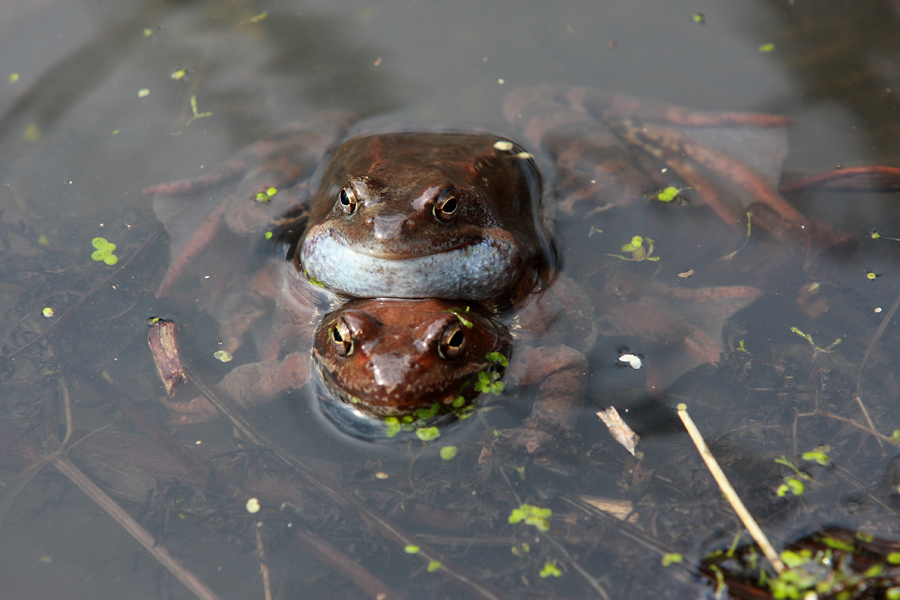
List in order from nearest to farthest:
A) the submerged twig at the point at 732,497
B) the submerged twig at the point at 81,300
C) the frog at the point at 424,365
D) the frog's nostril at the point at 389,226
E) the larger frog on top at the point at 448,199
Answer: the submerged twig at the point at 732,497
the frog at the point at 424,365
the frog's nostril at the point at 389,226
the larger frog on top at the point at 448,199
the submerged twig at the point at 81,300

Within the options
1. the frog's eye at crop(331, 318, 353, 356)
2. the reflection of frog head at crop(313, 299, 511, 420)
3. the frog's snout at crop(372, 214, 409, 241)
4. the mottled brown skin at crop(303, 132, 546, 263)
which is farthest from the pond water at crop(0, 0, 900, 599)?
the frog's snout at crop(372, 214, 409, 241)

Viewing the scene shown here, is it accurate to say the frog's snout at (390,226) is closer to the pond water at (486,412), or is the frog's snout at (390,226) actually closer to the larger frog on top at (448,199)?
the larger frog on top at (448,199)

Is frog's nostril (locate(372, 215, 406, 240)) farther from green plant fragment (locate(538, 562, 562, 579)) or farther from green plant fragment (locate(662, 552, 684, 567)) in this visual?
green plant fragment (locate(662, 552, 684, 567))

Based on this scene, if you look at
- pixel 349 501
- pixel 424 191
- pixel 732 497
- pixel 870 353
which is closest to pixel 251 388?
pixel 349 501

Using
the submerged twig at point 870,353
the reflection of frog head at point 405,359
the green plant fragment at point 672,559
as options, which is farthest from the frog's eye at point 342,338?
the submerged twig at point 870,353

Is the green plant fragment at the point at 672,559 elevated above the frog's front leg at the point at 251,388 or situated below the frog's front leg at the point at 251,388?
above

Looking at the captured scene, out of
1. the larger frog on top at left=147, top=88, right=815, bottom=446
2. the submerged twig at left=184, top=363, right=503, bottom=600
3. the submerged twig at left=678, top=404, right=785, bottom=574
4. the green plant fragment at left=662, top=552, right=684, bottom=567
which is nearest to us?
the submerged twig at left=678, top=404, right=785, bottom=574

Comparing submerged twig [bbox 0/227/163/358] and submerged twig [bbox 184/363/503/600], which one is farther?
submerged twig [bbox 0/227/163/358]
